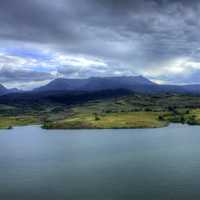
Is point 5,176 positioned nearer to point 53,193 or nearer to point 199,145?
point 53,193

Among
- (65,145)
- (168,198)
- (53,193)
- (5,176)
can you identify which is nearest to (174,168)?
(168,198)

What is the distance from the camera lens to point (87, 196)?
67.6 meters

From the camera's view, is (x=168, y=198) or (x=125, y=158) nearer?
(x=168, y=198)

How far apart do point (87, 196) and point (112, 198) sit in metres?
5.08

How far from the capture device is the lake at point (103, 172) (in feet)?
228

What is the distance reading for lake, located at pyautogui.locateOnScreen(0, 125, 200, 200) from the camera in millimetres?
69500

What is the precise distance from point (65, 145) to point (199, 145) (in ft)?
183

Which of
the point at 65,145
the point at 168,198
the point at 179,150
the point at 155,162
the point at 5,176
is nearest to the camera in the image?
the point at 168,198

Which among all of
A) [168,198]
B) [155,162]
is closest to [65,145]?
[155,162]

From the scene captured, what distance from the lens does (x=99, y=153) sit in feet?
416

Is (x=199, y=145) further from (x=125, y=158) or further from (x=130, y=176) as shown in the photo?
(x=130, y=176)

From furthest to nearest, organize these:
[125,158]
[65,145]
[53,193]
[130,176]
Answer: [65,145] < [125,158] < [130,176] < [53,193]

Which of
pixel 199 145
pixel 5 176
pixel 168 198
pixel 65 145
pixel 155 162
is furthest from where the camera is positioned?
pixel 65 145

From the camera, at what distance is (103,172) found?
90.0 m
